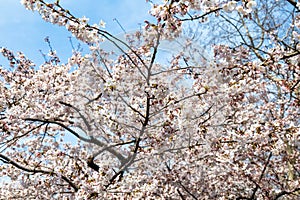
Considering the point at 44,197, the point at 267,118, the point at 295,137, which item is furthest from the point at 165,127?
the point at 267,118

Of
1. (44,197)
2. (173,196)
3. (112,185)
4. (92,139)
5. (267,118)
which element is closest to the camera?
(112,185)

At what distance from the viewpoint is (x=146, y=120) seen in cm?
443

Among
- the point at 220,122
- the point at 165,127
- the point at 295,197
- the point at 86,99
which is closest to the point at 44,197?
the point at 86,99

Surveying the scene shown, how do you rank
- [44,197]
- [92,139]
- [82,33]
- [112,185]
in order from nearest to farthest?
1. [82,33]
2. [112,185]
3. [92,139]
4. [44,197]

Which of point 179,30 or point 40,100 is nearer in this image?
Result: point 179,30

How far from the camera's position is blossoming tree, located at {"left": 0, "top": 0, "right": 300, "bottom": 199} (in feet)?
13.8

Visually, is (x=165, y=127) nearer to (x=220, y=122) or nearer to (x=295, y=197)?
(x=220, y=122)

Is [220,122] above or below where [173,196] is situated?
above

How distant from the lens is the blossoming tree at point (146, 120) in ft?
13.8

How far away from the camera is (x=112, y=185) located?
4.86 metres

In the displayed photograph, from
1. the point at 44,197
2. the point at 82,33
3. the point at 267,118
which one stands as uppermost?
the point at 267,118

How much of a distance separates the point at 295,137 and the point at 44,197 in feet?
13.6

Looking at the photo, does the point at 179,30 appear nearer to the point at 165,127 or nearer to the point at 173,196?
the point at 165,127

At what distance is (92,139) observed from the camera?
5.18 m
